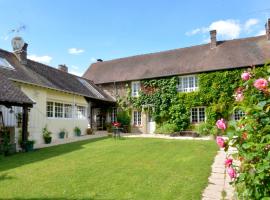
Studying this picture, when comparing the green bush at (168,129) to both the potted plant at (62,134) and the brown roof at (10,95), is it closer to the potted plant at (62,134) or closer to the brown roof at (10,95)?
the potted plant at (62,134)

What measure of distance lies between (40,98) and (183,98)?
1100cm

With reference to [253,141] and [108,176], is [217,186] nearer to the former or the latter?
[108,176]

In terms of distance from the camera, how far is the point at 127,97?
23.9 m

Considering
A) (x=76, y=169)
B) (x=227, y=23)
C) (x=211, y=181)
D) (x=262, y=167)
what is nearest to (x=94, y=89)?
(x=227, y=23)

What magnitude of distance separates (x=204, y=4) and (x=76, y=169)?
34.3 ft

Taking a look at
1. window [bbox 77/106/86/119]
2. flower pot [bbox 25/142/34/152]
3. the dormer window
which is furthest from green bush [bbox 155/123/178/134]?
the dormer window

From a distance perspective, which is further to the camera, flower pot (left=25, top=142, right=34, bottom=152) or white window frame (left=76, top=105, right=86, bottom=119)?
white window frame (left=76, top=105, right=86, bottom=119)

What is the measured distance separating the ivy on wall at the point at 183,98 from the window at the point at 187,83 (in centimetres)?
41

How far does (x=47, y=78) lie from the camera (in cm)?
1850

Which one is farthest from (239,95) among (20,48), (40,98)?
(20,48)

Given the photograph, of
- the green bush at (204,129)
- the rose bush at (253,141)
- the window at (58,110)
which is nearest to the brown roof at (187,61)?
the green bush at (204,129)

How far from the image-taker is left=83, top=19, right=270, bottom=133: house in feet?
67.0

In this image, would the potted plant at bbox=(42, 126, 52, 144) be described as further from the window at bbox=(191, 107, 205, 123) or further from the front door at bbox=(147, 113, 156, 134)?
the window at bbox=(191, 107, 205, 123)

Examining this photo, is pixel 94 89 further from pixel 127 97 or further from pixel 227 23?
pixel 227 23
